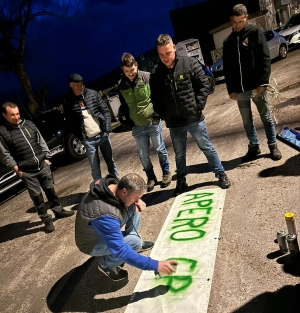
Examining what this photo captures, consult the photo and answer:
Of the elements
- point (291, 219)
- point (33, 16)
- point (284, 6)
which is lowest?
point (291, 219)

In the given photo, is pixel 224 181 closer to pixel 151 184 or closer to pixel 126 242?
pixel 151 184

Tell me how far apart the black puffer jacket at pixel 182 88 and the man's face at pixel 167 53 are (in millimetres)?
71

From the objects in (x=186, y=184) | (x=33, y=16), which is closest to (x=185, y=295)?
(x=186, y=184)

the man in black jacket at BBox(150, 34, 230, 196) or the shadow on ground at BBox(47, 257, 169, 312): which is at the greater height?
the man in black jacket at BBox(150, 34, 230, 196)

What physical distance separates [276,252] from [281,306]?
592 mm

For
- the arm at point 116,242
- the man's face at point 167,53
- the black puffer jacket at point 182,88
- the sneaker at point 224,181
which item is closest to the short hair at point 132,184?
the arm at point 116,242

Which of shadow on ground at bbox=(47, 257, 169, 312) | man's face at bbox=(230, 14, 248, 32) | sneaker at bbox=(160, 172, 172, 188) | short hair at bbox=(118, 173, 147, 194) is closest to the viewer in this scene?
short hair at bbox=(118, 173, 147, 194)

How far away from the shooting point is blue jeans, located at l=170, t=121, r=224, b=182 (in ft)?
13.3

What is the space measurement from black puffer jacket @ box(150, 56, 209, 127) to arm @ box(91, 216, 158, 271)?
191 centimetres

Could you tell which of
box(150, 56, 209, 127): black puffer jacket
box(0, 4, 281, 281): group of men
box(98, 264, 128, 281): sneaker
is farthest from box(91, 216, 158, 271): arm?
box(150, 56, 209, 127): black puffer jacket

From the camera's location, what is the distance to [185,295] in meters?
2.66

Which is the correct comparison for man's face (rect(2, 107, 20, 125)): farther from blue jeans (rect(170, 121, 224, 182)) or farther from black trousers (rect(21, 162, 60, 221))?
blue jeans (rect(170, 121, 224, 182))

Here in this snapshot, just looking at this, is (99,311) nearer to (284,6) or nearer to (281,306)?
(281,306)

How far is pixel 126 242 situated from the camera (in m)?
3.01
